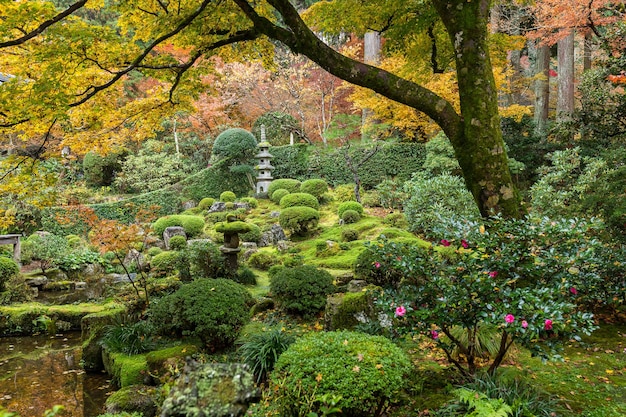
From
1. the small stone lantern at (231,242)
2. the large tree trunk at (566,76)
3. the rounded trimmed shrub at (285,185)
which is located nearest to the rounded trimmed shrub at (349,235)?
the small stone lantern at (231,242)

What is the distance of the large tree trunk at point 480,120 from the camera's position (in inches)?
150

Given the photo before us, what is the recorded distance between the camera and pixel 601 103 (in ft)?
32.4

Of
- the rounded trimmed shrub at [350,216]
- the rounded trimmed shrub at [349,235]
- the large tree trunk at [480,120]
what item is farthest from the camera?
the rounded trimmed shrub at [350,216]

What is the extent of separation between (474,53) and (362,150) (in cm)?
1170

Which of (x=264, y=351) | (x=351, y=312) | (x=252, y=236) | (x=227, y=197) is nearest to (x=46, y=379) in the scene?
(x=264, y=351)

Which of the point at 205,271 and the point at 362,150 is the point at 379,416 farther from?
the point at 362,150

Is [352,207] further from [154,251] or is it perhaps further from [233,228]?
[154,251]

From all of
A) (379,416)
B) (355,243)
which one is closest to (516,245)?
(379,416)

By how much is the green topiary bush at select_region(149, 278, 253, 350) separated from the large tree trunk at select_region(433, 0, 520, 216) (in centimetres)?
306

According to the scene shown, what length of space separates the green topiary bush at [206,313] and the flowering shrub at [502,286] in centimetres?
220

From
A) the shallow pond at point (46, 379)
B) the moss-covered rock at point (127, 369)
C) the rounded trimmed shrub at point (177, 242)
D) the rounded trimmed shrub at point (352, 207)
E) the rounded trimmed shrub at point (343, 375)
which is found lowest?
the shallow pond at point (46, 379)

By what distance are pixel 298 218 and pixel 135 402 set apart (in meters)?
7.69

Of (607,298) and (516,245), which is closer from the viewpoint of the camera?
(516,245)

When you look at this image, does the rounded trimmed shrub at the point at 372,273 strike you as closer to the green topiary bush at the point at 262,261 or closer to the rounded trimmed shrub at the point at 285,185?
the green topiary bush at the point at 262,261
